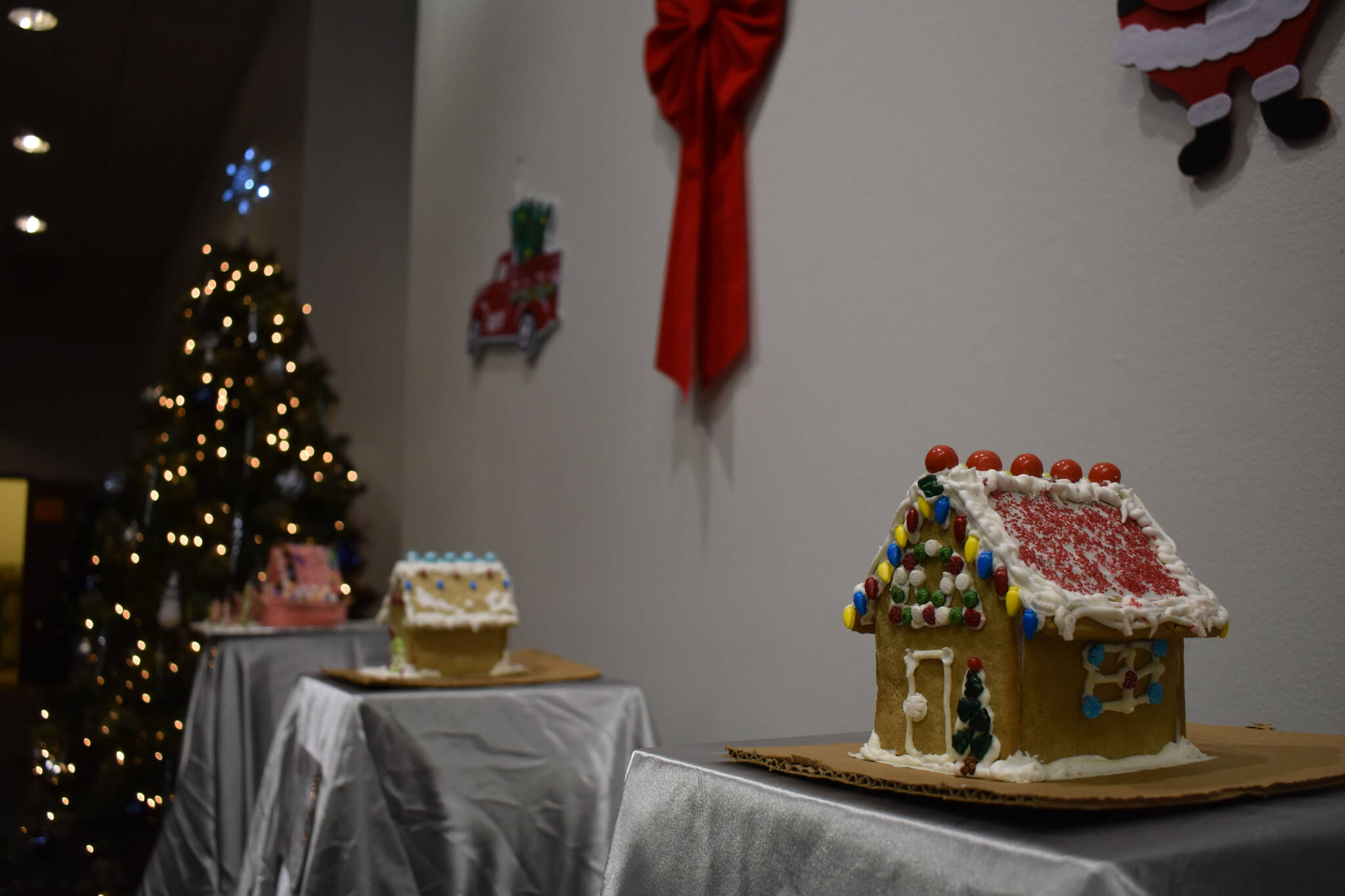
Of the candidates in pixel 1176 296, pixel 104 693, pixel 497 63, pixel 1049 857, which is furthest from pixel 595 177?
pixel 104 693

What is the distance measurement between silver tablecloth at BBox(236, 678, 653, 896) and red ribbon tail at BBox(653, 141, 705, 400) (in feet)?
2.52

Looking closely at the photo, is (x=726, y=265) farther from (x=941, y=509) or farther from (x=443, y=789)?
(x=941, y=509)

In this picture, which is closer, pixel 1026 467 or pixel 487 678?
pixel 1026 467

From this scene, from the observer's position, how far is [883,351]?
215 centimetres

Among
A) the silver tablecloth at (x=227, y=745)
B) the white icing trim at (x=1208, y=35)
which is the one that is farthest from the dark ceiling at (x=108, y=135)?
the white icing trim at (x=1208, y=35)

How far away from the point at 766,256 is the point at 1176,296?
3.49 ft

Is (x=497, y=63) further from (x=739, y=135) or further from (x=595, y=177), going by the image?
(x=739, y=135)

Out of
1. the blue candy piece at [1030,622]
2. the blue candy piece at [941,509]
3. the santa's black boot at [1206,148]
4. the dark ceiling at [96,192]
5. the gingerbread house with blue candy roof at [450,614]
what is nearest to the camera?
the blue candy piece at [1030,622]

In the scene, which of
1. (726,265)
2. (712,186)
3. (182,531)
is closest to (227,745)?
(182,531)

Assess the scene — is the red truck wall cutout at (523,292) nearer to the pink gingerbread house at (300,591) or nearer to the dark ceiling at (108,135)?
the pink gingerbread house at (300,591)

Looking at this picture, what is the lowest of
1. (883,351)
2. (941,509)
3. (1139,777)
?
(1139,777)

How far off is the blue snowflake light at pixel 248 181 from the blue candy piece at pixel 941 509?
6.64m

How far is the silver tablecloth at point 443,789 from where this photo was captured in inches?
81.9

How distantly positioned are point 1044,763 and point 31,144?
9.30 metres
